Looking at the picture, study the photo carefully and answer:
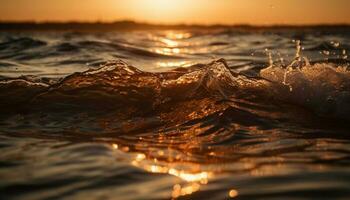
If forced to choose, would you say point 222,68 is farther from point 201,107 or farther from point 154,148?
point 154,148

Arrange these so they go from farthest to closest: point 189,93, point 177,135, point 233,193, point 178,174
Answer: point 189,93
point 177,135
point 178,174
point 233,193

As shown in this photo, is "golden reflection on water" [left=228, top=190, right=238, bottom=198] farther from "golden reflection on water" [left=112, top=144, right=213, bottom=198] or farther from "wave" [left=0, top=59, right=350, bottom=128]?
"wave" [left=0, top=59, right=350, bottom=128]

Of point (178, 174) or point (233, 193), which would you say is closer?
point (233, 193)

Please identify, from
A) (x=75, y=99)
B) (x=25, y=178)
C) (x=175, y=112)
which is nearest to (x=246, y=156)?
(x=25, y=178)

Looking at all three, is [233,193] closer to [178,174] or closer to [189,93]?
[178,174]

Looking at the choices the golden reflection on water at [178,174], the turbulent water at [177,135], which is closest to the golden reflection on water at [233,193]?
the turbulent water at [177,135]

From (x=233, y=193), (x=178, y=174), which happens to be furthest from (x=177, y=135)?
(x=233, y=193)

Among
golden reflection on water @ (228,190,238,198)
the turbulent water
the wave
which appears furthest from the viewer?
the wave

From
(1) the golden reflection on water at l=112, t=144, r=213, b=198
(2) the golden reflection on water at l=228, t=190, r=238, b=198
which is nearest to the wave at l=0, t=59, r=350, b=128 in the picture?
Result: (1) the golden reflection on water at l=112, t=144, r=213, b=198

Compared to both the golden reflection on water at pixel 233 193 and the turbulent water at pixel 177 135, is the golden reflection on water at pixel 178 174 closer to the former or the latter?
the turbulent water at pixel 177 135
